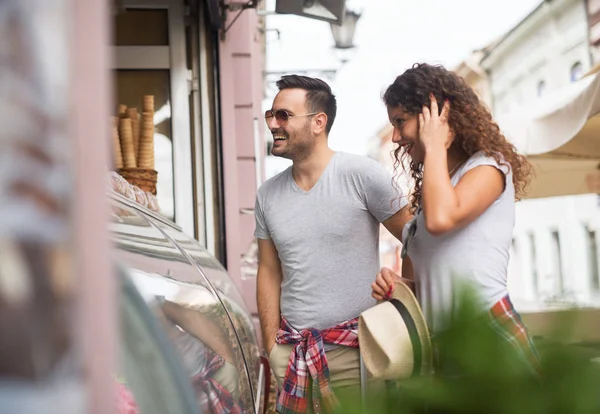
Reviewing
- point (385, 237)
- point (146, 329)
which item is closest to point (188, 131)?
point (146, 329)

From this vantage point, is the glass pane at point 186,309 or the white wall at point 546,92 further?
the white wall at point 546,92

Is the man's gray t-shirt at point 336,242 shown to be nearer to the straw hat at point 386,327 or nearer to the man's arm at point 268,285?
the man's arm at point 268,285

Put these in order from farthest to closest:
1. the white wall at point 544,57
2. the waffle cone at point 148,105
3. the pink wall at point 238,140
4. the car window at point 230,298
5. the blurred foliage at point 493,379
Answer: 1. the white wall at point 544,57
2. the pink wall at point 238,140
3. the waffle cone at point 148,105
4. the car window at point 230,298
5. the blurred foliage at point 493,379

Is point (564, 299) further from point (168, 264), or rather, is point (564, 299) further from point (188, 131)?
point (188, 131)

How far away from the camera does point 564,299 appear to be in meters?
0.78

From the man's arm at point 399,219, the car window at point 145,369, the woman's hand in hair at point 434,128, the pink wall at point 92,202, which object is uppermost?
the woman's hand in hair at point 434,128

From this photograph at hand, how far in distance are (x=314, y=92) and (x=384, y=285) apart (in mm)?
1363

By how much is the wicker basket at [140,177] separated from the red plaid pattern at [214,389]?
189 centimetres

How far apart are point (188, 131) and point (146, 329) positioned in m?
4.85

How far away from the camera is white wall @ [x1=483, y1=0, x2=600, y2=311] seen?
24.3 meters

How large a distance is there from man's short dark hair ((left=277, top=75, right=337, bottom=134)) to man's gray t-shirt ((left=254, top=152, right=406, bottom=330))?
361mm

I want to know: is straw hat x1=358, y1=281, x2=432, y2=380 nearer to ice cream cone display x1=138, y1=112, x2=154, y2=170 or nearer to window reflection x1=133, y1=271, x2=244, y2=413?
window reflection x1=133, y1=271, x2=244, y2=413

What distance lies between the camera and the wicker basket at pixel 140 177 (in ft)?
13.9

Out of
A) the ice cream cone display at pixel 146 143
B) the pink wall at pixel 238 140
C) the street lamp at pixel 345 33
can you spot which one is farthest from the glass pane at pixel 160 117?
the street lamp at pixel 345 33
